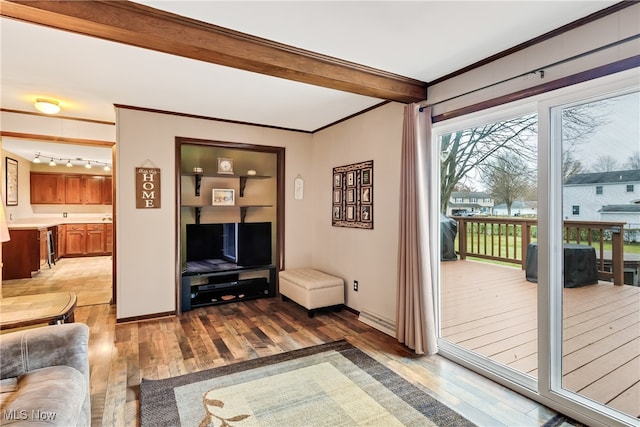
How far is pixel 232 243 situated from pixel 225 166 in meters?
1.10

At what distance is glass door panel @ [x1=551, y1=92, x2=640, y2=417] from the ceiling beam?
1.43m

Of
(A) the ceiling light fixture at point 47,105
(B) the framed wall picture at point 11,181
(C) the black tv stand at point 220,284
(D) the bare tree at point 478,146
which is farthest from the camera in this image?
(B) the framed wall picture at point 11,181

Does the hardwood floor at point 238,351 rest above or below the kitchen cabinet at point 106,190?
below

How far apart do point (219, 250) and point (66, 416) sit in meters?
3.57

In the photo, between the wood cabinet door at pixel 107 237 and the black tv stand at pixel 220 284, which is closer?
the black tv stand at pixel 220 284

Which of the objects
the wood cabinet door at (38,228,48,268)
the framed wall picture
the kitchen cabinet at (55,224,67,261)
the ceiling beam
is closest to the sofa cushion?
the ceiling beam

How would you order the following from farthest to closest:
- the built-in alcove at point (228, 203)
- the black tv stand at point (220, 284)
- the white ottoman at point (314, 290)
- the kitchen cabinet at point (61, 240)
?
the kitchen cabinet at point (61, 240), the built-in alcove at point (228, 203), the black tv stand at point (220, 284), the white ottoman at point (314, 290)

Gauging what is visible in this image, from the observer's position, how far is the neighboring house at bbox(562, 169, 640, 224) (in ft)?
6.38

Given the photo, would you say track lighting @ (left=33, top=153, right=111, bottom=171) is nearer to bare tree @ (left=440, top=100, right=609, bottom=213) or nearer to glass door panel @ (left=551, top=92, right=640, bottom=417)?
bare tree @ (left=440, top=100, right=609, bottom=213)

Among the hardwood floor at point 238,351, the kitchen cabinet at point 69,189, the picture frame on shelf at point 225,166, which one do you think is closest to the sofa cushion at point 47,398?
the hardwood floor at point 238,351

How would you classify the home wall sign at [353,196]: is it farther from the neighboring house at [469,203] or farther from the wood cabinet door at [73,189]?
the wood cabinet door at [73,189]

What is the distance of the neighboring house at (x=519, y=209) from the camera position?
2.40 metres

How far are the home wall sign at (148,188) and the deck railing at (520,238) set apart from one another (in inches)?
129

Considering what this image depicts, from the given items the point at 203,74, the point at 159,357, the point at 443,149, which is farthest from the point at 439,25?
the point at 159,357
